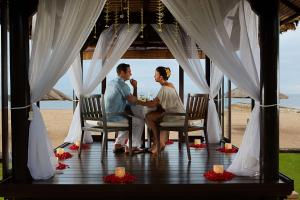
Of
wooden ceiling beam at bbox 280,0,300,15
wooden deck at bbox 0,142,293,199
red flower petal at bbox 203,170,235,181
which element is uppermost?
wooden ceiling beam at bbox 280,0,300,15

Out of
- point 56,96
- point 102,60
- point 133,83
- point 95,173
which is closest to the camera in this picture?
point 95,173

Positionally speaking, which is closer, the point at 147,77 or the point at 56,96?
the point at 147,77

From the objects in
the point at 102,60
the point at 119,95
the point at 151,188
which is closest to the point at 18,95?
the point at 151,188

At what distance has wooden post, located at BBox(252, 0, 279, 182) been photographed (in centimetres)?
370

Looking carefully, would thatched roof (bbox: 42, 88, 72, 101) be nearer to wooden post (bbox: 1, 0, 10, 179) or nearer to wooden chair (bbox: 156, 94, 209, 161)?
wooden chair (bbox: 156, 94, 209, 161)

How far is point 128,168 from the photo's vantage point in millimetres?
4387

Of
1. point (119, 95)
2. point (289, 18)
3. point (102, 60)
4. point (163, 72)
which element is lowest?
point (119, 95)

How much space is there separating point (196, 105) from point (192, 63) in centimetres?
143

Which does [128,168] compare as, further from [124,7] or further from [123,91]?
A: [124,7]

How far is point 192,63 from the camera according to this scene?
20.9ft

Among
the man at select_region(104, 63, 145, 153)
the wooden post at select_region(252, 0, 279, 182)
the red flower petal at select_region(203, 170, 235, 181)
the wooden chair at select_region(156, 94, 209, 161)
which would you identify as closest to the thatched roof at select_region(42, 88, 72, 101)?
the man at select_region(104, 63, 145, 153)

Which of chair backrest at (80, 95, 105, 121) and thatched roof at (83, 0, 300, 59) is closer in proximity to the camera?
chair backrest at (80, 95, 105, 121)

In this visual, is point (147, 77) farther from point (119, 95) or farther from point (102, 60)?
point (119, 95)

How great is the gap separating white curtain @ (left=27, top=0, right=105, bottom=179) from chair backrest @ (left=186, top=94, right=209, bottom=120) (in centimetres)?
171
